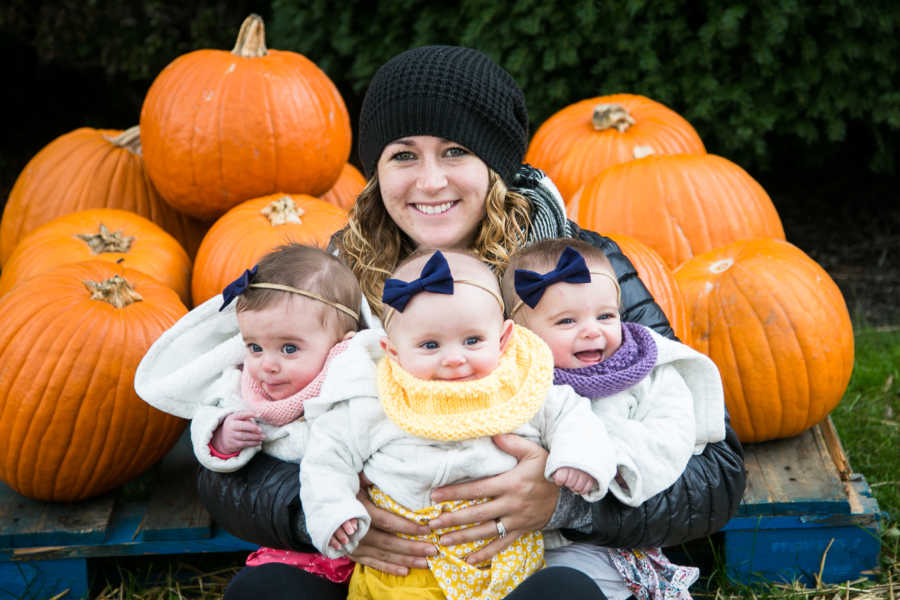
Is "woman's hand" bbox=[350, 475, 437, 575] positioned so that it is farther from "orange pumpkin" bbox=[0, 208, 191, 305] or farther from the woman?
"orange pumpkin" bbox=[0, 208, 191, 305]

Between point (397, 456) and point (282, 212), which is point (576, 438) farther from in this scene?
point (282, 212)

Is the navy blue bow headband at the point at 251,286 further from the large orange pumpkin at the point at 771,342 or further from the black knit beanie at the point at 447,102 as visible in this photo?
the large orange pumpkin at the point at 771,342

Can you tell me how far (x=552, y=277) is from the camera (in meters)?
2.13

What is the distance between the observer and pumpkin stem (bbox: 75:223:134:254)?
3.65m

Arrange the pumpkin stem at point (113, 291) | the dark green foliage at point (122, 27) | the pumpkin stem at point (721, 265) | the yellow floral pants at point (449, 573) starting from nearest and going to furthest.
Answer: the yellow floral pants at point (449, 573) → the pumpkin stem at point (113, 291) → the pumpkin stem at point (721, 265) → the dark green foliage at point (122, 27)

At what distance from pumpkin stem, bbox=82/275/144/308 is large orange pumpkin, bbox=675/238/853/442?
1851 millimetres

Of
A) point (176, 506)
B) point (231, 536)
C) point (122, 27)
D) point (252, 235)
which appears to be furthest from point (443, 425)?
point (122, 27)

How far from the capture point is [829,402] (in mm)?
3293

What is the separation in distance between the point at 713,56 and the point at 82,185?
3138mm

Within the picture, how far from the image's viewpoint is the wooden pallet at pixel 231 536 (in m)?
2.88

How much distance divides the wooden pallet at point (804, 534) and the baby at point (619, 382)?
727 mm

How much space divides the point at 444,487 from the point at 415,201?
83cm

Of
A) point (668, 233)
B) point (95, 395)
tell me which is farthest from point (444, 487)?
point (668, 233)

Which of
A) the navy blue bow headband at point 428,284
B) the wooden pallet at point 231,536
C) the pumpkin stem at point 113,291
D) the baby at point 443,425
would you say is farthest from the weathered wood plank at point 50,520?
the navy blue bow headband at point 428,284
